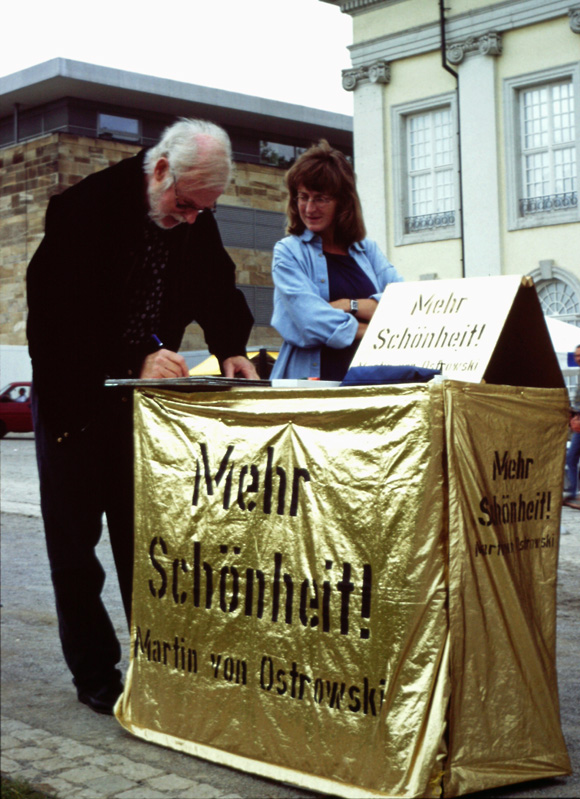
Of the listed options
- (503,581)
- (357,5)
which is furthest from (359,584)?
(357,5)

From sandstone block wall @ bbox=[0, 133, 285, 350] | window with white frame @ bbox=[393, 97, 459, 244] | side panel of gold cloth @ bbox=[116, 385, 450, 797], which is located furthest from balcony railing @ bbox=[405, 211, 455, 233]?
side panel of gold cloth @ bbox=[116, 385, 450, 797]

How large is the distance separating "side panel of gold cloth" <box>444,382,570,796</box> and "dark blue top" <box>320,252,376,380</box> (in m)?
0.95

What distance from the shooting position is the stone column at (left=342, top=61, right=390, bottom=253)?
23.3 metres

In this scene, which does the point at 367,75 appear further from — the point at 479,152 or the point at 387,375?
the point at 387,375

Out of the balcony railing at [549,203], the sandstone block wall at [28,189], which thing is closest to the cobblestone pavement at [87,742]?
the balcony railing at [549,203]

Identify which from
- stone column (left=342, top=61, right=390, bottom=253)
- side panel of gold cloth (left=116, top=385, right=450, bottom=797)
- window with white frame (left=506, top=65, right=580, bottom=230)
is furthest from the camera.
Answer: stone column (left=342, top=61, right=390, bottom=253)

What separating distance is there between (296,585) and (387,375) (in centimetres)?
58

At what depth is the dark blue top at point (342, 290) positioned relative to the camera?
153 inches

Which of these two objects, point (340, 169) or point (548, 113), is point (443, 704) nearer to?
point (340, 169)

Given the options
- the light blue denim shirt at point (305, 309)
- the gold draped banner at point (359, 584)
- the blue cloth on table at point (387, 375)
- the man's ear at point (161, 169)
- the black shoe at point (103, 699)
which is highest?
the man's ear at point (161, 169)

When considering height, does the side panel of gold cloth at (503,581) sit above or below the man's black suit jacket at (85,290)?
below

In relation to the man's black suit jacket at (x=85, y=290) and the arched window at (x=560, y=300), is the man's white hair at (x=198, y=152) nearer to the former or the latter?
the man's black suit jacket at (x=85, y=290)

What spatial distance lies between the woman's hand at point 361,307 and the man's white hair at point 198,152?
604mm

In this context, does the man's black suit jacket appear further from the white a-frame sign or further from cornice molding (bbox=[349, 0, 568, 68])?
cornice molding (bbox=[349, 0, 568, 68])
